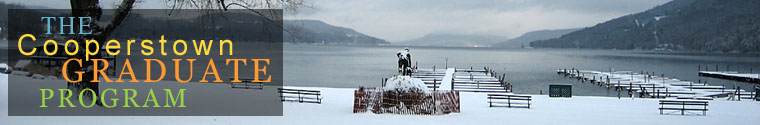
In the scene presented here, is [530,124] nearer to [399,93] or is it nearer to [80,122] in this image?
[399,93]

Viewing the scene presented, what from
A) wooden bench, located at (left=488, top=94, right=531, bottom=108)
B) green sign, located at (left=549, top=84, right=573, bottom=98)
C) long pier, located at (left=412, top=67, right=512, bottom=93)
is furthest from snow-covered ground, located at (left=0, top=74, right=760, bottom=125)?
long pier, located at (left=412, top=67, right=512, bottom=93)

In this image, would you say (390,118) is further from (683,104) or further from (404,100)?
(683,104)

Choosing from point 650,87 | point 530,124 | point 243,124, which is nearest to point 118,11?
point 243,124

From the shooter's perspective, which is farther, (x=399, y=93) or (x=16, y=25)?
(x=16, y=25)

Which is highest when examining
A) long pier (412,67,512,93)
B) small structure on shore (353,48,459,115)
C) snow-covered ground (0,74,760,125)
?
small structure on shore (353,48,459,115)

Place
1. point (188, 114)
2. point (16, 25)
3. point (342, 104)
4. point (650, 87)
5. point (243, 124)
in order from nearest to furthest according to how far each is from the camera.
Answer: point (243, 124)
point (188, 114)
point (342, 104)
point (16, 25)
point (650, 87)

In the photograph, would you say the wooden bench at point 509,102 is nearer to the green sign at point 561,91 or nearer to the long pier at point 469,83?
the green sign at point 561,91

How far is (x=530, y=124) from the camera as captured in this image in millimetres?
15867

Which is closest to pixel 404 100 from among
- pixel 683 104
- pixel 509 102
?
pixel 509 102

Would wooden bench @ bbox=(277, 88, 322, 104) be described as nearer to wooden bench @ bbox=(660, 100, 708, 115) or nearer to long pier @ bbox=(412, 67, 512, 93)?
wooden bench @ bbox=(660, 100, 708, 115)

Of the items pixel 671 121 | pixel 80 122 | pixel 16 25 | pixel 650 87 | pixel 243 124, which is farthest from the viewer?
pixel 650 87

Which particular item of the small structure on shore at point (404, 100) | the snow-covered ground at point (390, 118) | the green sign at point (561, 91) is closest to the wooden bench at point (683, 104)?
the snow-covered ground at point (390, 118)

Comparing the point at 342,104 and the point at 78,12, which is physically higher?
the point at 78,12

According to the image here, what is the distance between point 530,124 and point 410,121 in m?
3.34
